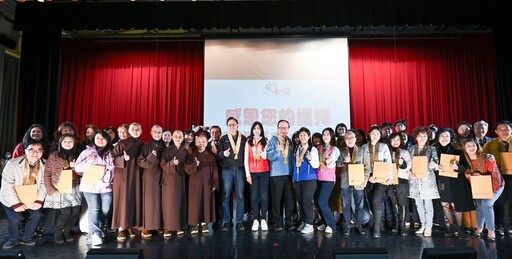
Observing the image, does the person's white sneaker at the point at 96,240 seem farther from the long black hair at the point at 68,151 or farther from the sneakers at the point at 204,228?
the sneakers at the point at 204,228

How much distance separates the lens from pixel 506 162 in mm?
3883

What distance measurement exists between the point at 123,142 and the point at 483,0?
21.8 feet

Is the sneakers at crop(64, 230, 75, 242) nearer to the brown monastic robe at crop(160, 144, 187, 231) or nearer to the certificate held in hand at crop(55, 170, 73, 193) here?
the certificate held in hand at crop(55, 170, 73, 193)

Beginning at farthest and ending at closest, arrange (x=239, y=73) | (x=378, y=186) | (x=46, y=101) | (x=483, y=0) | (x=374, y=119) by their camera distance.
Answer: (x=374, y=119) < (x=239, y=73) < (x=46, y=101) < (x=483, y=0) < (x=378, y=186)

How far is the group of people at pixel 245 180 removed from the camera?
3611 millimetres

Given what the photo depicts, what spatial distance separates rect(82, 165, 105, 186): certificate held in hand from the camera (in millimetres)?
3484

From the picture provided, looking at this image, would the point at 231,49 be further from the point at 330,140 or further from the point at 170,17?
the point at 330,140

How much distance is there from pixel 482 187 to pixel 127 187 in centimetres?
401

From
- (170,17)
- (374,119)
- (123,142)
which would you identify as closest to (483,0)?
(374,119)

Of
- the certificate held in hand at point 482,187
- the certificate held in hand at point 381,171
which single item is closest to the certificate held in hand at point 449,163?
the certificate held in hand at point 482,187

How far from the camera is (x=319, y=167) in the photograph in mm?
3932

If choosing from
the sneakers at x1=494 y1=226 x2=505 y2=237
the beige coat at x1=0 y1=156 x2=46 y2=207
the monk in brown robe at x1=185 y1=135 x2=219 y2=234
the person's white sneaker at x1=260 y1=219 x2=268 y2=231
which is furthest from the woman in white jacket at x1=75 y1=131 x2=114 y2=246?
the sneakers at x1=494 y1=226 x2=505 y2=237

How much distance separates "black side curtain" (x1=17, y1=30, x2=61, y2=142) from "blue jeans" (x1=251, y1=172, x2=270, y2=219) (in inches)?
195

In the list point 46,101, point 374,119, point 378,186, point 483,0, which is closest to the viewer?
point 378,186
